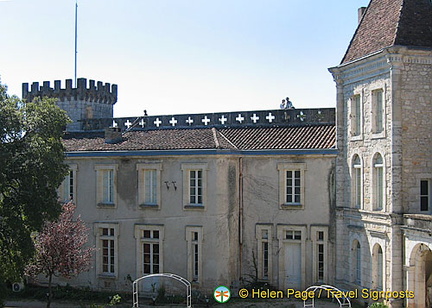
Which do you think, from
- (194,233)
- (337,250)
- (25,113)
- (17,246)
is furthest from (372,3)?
(17,246)

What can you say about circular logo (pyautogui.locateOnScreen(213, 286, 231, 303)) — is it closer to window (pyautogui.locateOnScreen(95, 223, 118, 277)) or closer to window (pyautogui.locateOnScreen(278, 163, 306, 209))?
window (pyautogui.locateOnScreen(278, 163, 306, 209))

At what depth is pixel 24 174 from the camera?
2312 centimetres

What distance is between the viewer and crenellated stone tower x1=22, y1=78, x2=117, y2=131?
124ft

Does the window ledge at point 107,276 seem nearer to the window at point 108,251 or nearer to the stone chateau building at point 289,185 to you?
the stone chateau building at point 289,185

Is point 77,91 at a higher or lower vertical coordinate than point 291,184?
higher

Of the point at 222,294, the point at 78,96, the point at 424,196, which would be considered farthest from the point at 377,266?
the point at 78,96

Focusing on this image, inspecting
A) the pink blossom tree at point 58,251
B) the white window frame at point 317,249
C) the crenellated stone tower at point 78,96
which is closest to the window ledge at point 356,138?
the white window frame at point 317,249

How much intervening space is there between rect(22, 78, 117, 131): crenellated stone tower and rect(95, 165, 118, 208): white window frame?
673 cm

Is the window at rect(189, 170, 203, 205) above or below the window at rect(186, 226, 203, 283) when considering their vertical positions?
above

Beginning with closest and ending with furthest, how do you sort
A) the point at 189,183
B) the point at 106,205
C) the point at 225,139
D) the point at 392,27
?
the point at 392,27 < the point at 189,183 < the point at 225,139 < the point at 106,205

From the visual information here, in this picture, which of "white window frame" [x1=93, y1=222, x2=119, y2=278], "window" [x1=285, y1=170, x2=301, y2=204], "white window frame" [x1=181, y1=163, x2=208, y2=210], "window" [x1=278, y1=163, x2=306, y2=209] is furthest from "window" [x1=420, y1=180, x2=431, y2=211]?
"white window frame" [x1=93, y1=222, x2=119, y2=278]

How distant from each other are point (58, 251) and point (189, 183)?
248 inches

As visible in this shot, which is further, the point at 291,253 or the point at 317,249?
the point at 291,253

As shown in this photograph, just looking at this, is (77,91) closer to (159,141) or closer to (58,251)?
(159,141)
